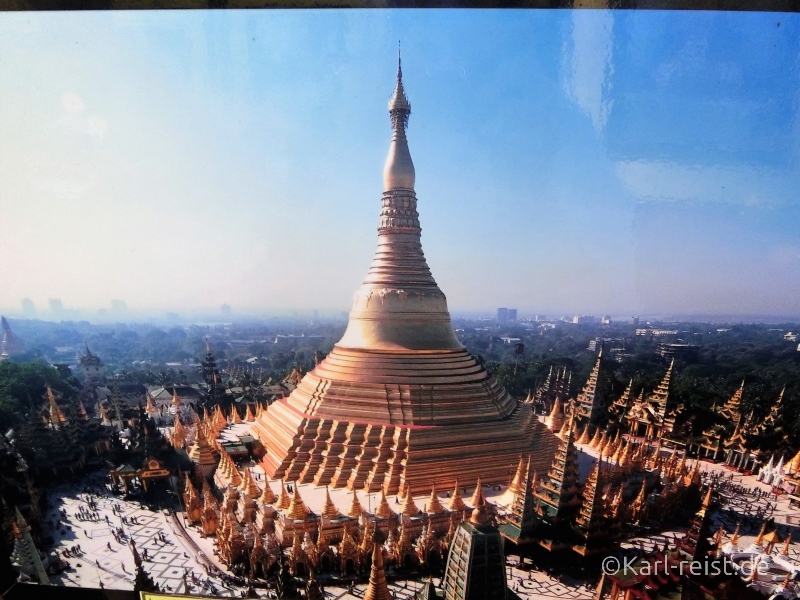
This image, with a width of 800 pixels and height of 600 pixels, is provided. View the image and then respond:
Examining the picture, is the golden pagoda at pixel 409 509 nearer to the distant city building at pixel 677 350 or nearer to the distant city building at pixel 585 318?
the distant city building at pixel 585 318

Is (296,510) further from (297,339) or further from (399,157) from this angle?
(297,339)

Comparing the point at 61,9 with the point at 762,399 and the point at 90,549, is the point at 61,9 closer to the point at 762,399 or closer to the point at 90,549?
the point at 90,549

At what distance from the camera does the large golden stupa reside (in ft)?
23.3

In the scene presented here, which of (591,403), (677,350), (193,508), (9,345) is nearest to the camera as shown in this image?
(193,508)

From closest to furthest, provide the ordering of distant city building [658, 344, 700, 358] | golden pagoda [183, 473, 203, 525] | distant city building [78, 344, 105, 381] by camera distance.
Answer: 1. golden pagoda [183, 473, 203, 525]
2. distant city building [658, 344, 700, 358]
3. distant city building [78, 344, 105, 381]

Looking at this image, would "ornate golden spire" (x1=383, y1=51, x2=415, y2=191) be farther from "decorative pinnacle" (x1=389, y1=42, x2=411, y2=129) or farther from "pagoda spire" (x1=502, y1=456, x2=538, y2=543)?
"pagoda spire" (x1=502, y1=456, x2=538, y2=543)

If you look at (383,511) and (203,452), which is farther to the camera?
(203,452)

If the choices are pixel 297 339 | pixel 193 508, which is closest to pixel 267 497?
pixel 193 508

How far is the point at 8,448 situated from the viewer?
816 cm

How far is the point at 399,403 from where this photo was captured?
7.72 m

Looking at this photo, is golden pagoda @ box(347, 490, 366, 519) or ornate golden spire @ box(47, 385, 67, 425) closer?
golden pagoda @ box(347, 490, 366, 519)

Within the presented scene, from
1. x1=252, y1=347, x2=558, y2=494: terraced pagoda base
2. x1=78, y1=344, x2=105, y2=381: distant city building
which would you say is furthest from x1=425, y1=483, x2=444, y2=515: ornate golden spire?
x1=78, y1=344, x2=105, y2=381: distant city building

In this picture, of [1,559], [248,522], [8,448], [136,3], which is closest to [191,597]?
[1,559]

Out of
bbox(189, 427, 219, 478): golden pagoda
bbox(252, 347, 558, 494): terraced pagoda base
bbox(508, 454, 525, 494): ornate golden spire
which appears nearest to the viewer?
bbox(508, 454, 525, 494): ornate golden spire
